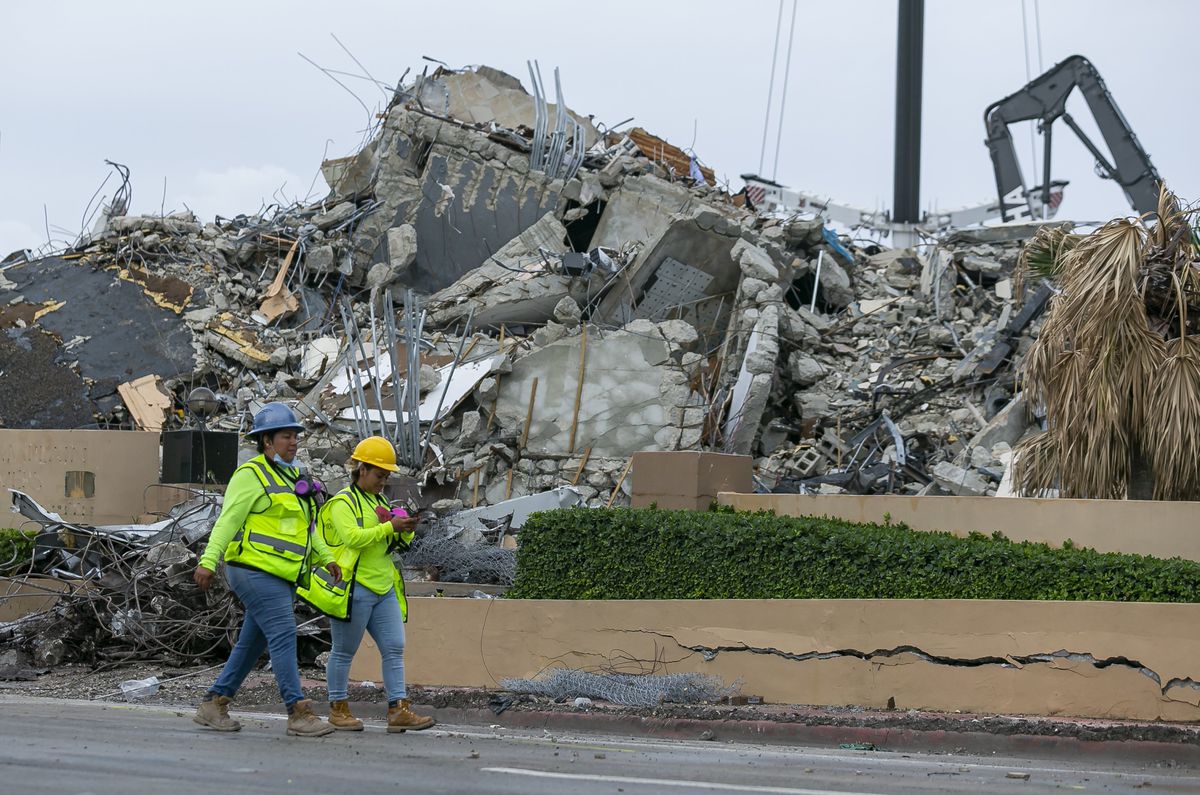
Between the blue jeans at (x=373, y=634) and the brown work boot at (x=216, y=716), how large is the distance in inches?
22.0

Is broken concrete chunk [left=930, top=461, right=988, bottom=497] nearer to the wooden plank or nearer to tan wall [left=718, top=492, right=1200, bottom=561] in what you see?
the wooden plank

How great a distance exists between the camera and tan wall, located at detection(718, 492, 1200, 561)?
31.0ft

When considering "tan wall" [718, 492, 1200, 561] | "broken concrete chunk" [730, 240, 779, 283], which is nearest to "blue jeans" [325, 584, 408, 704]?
"tan wall" [718, 492, 1200, 561]

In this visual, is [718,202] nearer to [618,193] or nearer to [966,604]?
[618,193]

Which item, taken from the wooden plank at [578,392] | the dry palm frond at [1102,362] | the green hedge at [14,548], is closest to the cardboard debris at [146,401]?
the green hedge at [14,548]

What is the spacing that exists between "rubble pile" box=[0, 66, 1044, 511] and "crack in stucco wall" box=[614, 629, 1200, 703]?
6003 mm

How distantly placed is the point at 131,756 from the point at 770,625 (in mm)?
4250

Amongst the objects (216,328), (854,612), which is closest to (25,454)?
(216,328)

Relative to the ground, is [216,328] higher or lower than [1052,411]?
higher

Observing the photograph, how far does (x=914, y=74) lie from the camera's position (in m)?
33.8

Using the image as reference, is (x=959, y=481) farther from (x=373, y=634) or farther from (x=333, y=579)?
(x=333, y=579)

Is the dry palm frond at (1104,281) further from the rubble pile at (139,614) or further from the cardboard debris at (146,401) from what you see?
the cardboard debris at (146,401)

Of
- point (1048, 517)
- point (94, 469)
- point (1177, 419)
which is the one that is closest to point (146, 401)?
point (94, 469)

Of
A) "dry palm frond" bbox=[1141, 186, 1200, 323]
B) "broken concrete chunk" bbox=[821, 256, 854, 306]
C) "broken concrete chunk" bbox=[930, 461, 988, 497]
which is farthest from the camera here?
"broken concrete chunk" bbox=[821, 256, 854, 306]
